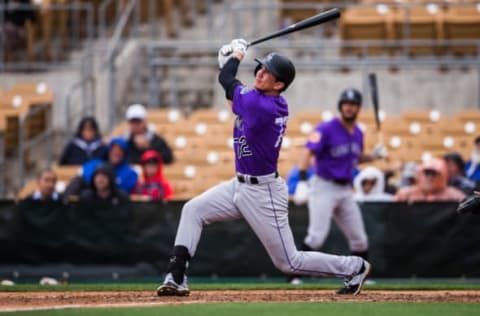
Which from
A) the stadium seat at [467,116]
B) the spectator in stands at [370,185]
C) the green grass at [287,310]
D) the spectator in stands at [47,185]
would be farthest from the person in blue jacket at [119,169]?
the green grass at [287,310]

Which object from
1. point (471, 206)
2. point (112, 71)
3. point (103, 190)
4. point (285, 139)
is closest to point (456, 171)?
point (285, 139)

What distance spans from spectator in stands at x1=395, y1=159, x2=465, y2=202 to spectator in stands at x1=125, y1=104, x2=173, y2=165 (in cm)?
318

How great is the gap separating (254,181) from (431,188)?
5.39 m

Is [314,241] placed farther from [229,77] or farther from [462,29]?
[462,29]

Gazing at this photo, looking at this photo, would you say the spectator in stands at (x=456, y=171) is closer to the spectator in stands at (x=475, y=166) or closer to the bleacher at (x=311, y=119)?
the spectator in stands at (x=475, y=166)

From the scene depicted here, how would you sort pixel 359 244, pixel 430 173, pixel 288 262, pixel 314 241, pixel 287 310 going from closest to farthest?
pixel 287 310, pixel 288 262, pixel 359 244, pixel 314 241, pixel 430 173

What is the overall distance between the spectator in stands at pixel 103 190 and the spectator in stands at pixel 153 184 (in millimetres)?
431

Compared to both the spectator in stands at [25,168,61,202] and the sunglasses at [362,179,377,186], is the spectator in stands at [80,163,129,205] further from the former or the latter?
the sunglasses at [362,179,377,186]

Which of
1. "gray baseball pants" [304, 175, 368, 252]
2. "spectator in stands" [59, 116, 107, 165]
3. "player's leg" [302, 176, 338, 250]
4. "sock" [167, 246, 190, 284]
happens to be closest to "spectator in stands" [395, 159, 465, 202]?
"gray baseball pants" [304, 175, 368, 252]

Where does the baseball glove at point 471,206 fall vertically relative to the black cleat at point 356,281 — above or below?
above

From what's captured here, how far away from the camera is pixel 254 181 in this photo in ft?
33.8

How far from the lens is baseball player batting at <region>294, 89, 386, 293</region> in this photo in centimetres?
1365

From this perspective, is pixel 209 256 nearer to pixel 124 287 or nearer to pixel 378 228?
pixel 378 228

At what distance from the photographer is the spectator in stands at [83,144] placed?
57.1ft
